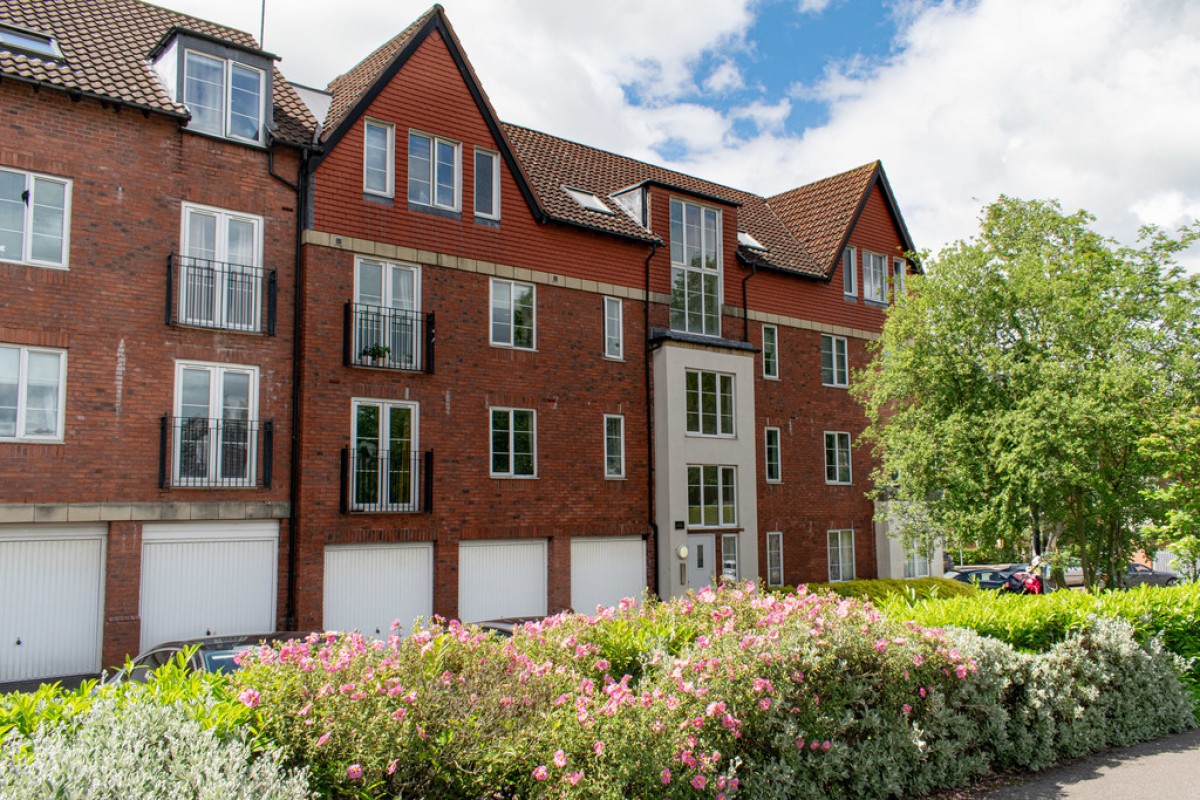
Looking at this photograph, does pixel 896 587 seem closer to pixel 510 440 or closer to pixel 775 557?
pixel 775 557

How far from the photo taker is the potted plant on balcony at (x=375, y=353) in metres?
18.9

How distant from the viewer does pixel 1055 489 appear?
2023 cm

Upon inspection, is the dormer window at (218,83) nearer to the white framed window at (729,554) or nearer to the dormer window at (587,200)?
the dormer window at (587,200)

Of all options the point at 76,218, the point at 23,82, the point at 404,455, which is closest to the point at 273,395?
the point at 404,455

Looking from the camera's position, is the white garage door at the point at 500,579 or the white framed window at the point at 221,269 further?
the white garage door at the point at 500,579

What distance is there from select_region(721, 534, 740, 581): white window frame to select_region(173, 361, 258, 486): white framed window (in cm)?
1148

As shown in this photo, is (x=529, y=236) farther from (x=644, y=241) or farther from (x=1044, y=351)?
(x=1044, y=351)

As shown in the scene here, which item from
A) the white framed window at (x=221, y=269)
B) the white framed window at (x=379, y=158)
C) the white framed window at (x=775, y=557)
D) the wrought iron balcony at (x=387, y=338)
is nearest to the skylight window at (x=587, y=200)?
the white framed window at (x=379, y=158)

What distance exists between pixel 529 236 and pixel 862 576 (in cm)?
1417

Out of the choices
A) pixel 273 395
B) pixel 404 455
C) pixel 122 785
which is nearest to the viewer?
pixel 122 785

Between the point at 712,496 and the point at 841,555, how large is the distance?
5.89 meters

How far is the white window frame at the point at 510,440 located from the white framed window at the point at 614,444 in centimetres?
202

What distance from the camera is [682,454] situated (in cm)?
2328

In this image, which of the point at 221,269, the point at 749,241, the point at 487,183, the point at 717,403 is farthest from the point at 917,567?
the point at 221,269
